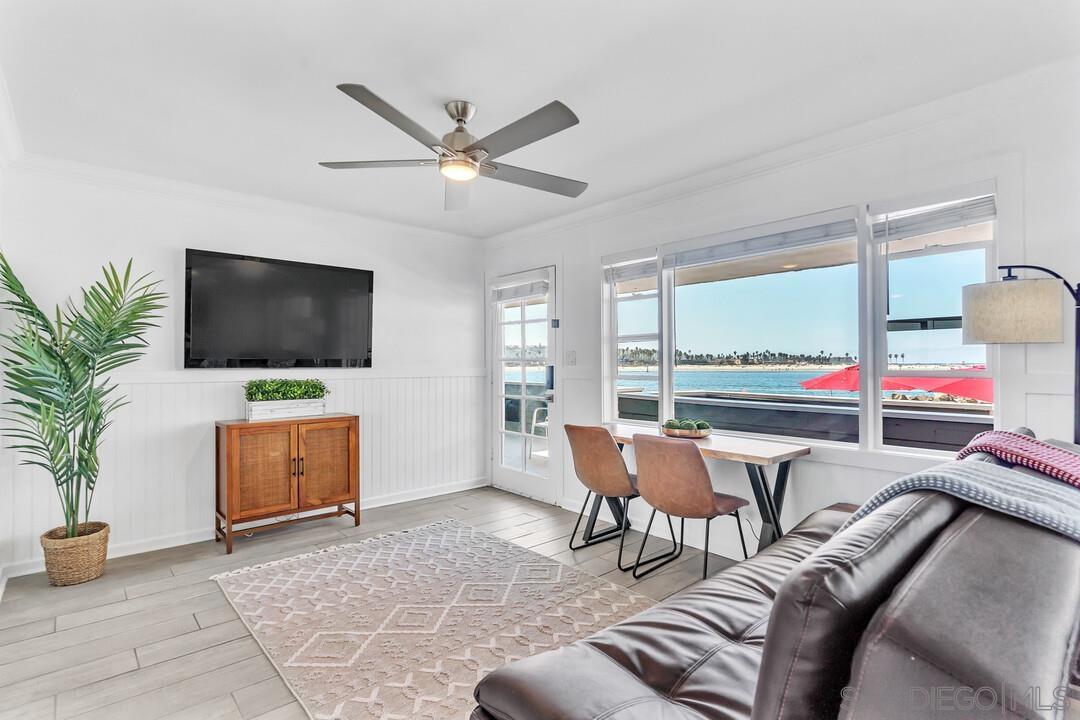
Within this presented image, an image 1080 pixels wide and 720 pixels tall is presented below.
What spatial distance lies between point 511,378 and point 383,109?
3.34 m

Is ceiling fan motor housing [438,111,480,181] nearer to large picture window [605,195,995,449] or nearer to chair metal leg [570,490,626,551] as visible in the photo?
large picture window [605,195,995,449]

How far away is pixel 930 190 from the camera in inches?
99.8

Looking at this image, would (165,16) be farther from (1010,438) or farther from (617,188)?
(1010,438)

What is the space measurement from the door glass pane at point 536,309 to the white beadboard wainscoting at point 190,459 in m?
0.88

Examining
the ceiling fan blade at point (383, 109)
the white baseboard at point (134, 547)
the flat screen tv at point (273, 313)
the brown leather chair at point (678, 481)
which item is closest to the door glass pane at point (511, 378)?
the flat screen tv at point (273, 313)

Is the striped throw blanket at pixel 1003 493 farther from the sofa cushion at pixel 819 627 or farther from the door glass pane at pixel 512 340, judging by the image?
the door glass pane at pixel 512 340

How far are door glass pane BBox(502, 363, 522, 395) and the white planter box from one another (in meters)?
1.71

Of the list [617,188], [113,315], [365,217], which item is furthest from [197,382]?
[617,188]

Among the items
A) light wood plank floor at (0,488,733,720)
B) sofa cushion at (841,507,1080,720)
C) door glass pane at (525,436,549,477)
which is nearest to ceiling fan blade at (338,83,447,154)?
sofa cushion at (841,507,1080,720)

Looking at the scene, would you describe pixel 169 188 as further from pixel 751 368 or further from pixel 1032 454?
pixel 1032 454

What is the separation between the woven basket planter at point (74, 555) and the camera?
291 cm

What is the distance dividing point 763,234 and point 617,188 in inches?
41.9

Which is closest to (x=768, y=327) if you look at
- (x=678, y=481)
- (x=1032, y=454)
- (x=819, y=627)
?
(x=678, y=481)

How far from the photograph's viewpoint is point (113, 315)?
10.0 ft
